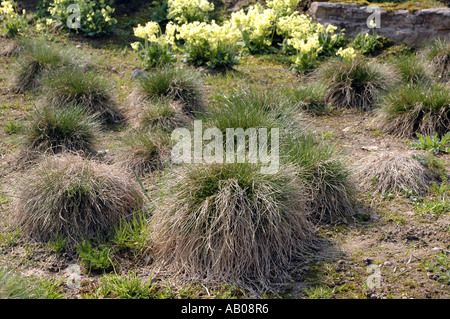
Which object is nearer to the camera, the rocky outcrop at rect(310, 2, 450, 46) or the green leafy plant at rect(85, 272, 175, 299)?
the green leafy plant at rect(85, 272, 175, 299)

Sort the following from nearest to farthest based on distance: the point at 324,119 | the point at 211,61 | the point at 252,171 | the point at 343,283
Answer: the point at 343,283, the point at 252,171, the point at 324,119, the point at 211,61

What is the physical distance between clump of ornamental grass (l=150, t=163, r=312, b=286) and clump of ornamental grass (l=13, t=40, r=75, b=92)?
3859 mm

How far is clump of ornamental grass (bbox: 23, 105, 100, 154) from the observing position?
5.14m

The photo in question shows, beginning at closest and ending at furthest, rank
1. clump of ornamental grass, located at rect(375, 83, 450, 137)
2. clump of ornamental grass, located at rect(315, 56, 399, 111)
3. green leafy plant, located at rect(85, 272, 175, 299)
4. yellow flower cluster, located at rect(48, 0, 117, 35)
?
1. green leafy plant, located at rect(85, 272, 175, 299)
2. clump of ornamental grass, located at rect(375, 83, 450, 137)
3. clump of ornamental grass, located at rect(315, 56, 399, 111)
4. yellow flower cluster, located at rect(48, 0, 117, 35)

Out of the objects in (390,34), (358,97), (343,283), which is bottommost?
(343,283)

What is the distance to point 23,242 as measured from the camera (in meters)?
3.99

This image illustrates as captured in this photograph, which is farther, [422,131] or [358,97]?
[358,97]

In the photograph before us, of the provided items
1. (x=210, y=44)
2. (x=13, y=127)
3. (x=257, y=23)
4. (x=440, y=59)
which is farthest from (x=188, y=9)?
(x=440, y=59)

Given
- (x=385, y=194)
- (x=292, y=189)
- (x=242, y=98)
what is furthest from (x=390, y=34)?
(x=292, y=189)

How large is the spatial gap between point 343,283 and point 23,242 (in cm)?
268

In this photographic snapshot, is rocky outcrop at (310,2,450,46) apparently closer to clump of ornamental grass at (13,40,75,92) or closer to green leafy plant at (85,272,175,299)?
clump of ornamental grass at (13,40,75,92)

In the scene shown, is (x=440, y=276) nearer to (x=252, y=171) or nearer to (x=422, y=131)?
(x=252, y=171)

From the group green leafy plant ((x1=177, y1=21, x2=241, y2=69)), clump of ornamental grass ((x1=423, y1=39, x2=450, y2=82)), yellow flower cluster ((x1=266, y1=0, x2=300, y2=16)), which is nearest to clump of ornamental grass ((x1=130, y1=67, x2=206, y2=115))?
green leafy plant ((x1=177, y1=21, x2=241, y2=69))

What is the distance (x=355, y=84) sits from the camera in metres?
6.67
